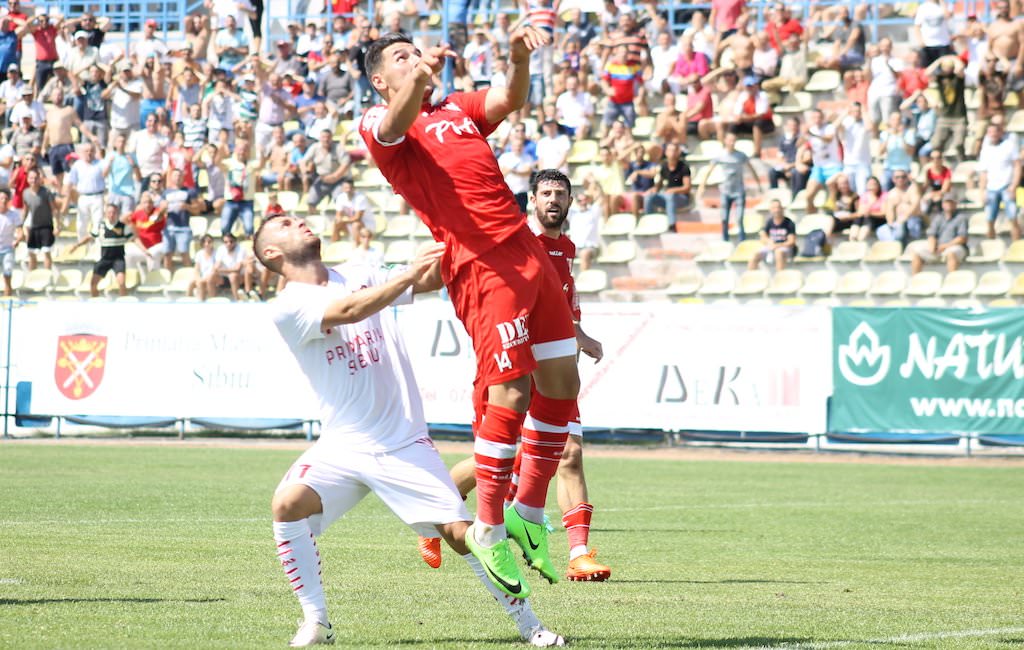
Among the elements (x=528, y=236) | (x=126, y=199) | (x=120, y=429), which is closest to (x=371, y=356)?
(x=528, y=236)

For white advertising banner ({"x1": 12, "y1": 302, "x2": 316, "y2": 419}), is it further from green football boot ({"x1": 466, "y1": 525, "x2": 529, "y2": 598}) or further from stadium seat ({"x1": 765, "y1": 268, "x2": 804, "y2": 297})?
green football boot ({"x1": 466, "y1": 525, "x2": 529, "y2": 598})

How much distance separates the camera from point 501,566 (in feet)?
20.3

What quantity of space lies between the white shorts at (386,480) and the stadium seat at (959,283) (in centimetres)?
1735

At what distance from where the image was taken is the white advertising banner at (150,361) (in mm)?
21453

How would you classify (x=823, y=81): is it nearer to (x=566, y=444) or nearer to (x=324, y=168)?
(x=324, y=168)

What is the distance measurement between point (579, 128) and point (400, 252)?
3.81 metres

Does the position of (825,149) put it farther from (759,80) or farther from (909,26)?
(909,26)

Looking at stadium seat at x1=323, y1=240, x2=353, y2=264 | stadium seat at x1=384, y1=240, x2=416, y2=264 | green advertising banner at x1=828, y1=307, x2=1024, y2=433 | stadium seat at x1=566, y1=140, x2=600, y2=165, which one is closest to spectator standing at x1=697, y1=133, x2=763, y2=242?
stadium seat at x1=566, y1=140, x2=600, y2=165

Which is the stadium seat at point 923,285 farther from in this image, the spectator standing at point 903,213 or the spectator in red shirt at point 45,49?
the spectator in red shirt at point 45,49

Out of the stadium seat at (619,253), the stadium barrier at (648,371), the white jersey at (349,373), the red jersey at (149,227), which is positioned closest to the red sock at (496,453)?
the white jersey at (349,373)

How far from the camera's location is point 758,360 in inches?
793

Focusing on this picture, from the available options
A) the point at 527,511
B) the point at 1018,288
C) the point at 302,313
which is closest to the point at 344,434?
the point at 302,313

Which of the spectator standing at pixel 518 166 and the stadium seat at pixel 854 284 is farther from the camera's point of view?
the spectator standing at pixel 518 166

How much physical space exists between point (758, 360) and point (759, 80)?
7.67 meters
